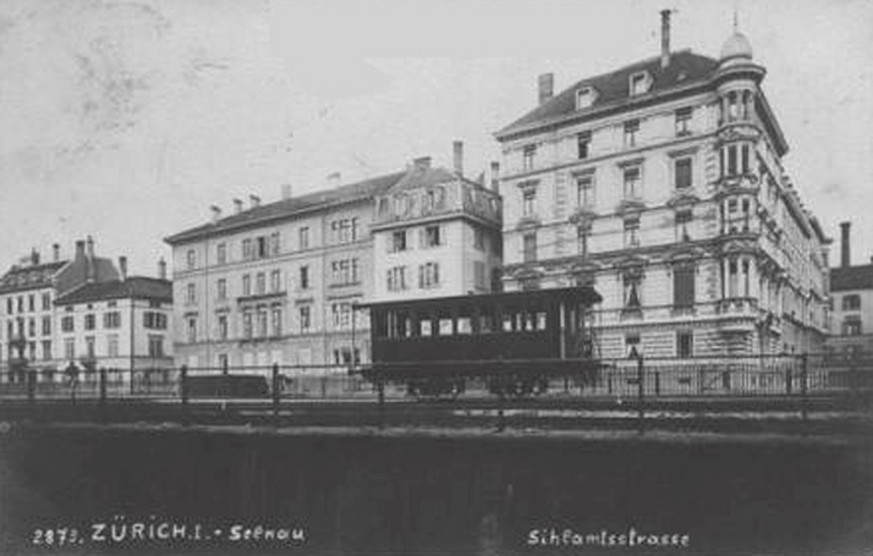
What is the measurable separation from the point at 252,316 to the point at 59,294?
532 inches

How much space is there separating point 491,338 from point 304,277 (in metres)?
23.5

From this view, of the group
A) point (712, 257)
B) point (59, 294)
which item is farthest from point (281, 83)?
point (59, 294)

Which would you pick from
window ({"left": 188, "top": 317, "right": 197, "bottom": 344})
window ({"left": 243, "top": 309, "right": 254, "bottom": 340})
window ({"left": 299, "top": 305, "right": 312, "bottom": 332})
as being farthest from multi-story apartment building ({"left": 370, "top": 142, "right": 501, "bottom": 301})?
window ({"left": 188, "top": 317, "right": 197, "bottom": 344})

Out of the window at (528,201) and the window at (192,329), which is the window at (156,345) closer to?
the window at (192,329)

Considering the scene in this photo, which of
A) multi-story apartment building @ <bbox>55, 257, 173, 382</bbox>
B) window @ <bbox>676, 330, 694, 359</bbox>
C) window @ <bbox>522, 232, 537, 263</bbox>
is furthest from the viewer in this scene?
multi-story apartment building @ <bbox>55, 257, 173, 382</bbox>

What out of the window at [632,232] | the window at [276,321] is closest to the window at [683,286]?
the window at [632,232]

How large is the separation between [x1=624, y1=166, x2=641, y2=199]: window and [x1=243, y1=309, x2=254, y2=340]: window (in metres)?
21.9

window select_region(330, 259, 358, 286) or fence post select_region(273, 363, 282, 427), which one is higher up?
window select_region(330, 259, 358, 286)

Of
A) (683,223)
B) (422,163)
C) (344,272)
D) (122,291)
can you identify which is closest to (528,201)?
(422,163)

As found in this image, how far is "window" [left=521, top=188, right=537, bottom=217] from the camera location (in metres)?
33.8

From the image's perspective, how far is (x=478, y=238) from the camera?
35.9 meters

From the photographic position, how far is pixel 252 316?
4144 centimetres

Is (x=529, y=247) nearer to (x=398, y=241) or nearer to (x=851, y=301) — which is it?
(x=398, y=241)

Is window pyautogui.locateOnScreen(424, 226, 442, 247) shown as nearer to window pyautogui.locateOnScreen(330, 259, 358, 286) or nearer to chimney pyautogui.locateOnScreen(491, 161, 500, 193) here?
window pyautogui.locateOnScreen(330, 259, 358, 286)
